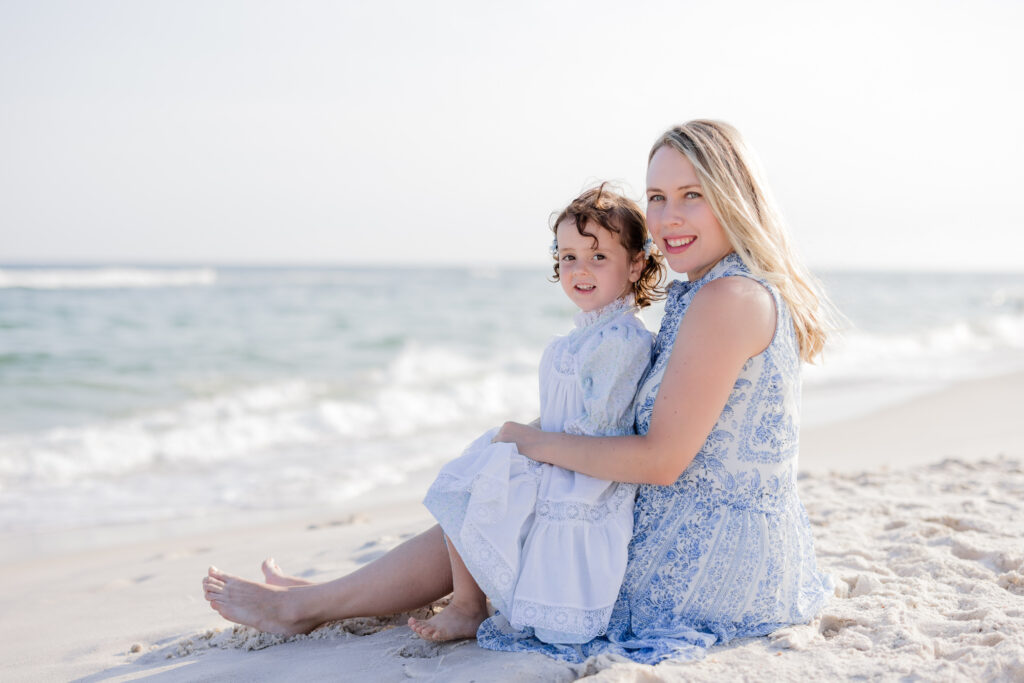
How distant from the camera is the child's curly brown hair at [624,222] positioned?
269cm

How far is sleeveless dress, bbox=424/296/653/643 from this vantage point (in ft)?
7.77

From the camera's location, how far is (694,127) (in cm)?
243

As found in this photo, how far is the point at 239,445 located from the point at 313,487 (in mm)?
1667

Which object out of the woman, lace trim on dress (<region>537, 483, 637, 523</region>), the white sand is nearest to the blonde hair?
the woman

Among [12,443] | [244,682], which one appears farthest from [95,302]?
[244,682]

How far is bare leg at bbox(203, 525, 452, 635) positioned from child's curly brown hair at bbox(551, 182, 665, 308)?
1.12 metres

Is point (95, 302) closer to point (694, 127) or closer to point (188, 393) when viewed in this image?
point (188, 393)

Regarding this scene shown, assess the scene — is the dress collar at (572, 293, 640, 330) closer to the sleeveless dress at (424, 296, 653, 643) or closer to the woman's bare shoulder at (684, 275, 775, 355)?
the sleeveless dress at (424, 296, 653, 643)

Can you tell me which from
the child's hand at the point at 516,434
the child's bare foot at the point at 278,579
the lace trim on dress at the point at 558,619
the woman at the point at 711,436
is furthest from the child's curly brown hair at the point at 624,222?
the child's bare foot at the point at 278,579

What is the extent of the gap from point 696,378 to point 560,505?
557 mm

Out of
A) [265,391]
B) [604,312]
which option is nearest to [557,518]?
[604,312]

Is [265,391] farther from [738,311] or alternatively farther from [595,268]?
[738,311]

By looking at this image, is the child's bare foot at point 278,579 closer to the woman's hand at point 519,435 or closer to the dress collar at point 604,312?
the woman's hand at point 519,435

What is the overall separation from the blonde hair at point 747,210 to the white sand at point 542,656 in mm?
960
